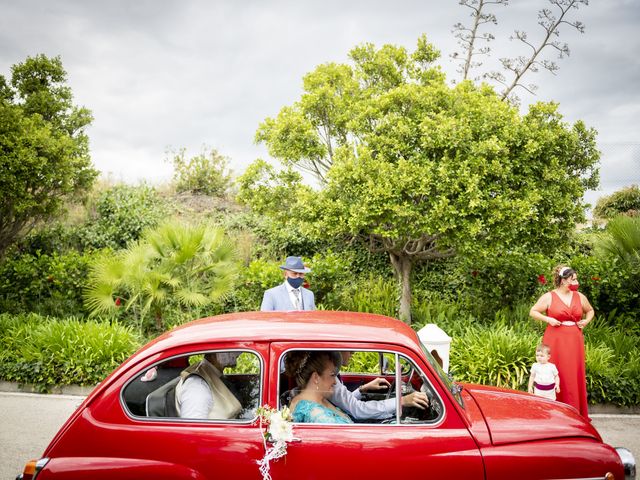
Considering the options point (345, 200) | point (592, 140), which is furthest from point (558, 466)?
point (592, 140)

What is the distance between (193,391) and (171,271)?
6.04 meters

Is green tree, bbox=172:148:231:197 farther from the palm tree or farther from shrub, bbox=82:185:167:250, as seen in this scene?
the palm tree

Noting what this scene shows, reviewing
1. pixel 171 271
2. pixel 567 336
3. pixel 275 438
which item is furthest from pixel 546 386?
pixel 171 271

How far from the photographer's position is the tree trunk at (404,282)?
10.8 m

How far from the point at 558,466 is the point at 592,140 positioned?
8.55 metres

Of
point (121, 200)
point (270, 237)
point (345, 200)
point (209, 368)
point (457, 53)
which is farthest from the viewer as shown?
point (457, 53)

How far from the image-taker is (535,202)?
9.15 metres

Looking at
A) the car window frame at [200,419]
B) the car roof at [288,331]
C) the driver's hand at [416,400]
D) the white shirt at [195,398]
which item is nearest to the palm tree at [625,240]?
the driver's hand at [416,400]

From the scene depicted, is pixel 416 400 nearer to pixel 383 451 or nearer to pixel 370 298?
pixel 383 451

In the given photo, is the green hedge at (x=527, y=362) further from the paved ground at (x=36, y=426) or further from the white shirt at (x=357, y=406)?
the white shirt at (x=357, y=406)

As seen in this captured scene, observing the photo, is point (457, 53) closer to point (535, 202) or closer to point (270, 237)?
point (270, 237)

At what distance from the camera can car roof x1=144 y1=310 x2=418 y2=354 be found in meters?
3.34

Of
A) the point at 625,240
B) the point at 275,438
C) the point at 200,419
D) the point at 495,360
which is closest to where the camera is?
the point at 275,438

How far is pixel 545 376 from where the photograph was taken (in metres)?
6.16
